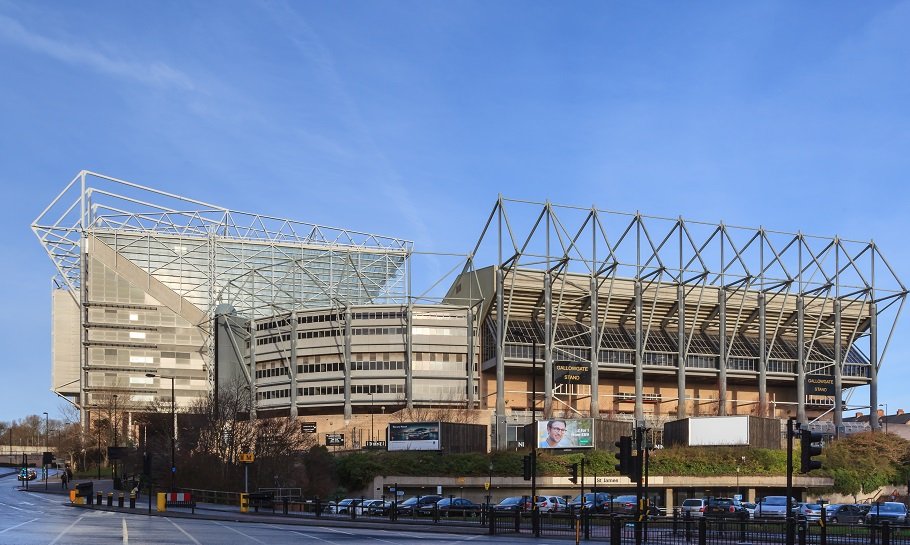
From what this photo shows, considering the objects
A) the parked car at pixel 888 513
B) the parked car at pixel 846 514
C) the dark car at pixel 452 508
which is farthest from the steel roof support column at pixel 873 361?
the dark car at pixel 452 508

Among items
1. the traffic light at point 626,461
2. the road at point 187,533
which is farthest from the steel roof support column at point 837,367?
the traffic light at point 626,461

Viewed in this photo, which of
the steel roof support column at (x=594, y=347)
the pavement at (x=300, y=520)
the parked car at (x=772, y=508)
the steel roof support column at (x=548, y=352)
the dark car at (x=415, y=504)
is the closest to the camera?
the pavement at (x=300, y=520)

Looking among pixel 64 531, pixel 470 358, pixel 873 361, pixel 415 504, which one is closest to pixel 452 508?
pixel 415 504

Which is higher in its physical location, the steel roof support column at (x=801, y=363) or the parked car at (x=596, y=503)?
the steel roof support column at (x=801, y=363)

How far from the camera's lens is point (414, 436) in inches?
3984

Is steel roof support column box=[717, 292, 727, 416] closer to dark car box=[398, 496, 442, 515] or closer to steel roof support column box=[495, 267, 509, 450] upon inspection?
steel roof support column box=[495, 267, 509, 450]

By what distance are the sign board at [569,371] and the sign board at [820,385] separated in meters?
32.8

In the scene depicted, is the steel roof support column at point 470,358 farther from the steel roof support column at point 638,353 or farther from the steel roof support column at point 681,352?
the steel roof support column at point 681,352

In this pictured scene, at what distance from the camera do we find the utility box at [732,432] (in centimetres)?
10256

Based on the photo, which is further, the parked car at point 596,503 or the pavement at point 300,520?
the parked car at point 596,503

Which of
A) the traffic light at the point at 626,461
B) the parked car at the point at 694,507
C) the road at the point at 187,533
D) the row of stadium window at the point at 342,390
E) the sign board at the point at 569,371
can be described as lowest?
the parked car at the point at 694,507

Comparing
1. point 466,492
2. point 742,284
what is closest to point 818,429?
point 742,284

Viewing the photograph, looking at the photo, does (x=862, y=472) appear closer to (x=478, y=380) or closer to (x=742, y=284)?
(x=742, y=284)

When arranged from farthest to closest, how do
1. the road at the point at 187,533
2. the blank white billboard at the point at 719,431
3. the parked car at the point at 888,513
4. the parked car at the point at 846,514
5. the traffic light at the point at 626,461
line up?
1. the blank white billboard at the point at 719,431
2. the parked car at the point at 846,514
3. the parked car at the point at 888,513
4. the road at the point at 187,533
5. the traffic light at the point at 626,461
